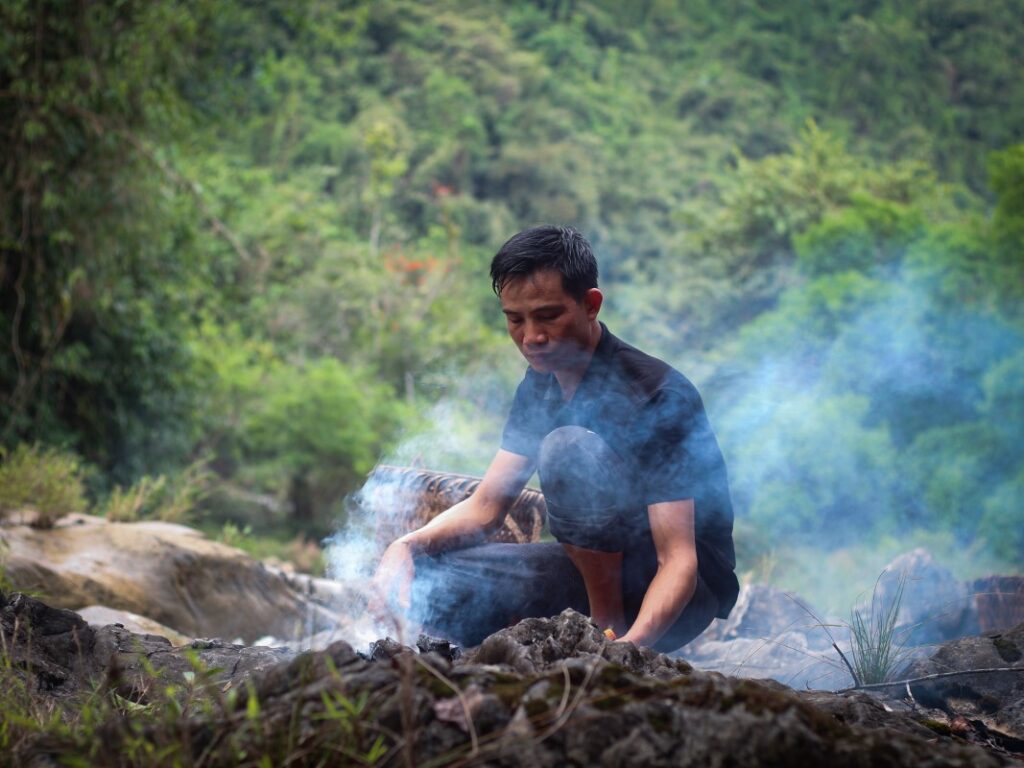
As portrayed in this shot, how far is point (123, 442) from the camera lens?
9.88 meters

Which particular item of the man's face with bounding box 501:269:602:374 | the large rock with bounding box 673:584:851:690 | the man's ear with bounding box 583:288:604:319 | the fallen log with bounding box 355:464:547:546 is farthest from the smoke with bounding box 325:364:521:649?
the large rock with bounding box 673:584:851:690

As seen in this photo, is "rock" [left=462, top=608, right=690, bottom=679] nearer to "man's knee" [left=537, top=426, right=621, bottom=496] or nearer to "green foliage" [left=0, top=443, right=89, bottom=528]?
"man's knee" [left=537, top=426, right=621, bottom=496]

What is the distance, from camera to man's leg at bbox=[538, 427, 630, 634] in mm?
3035

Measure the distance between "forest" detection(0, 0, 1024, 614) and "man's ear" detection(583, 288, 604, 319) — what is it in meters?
2.15

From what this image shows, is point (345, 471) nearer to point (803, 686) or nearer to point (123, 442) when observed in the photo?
point (123, 442)

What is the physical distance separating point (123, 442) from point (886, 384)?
23.8ft

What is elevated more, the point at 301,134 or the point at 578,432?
the point at 301,134

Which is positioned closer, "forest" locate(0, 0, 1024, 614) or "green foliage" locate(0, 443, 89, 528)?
"green foliage" locate(0, 443, 89, 528)

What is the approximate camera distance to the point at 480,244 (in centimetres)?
2378

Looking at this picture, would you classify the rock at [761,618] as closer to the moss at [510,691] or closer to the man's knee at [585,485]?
the man's knee at [585,485]

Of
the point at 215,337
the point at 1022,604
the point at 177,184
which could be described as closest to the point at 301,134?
the point at 215,337

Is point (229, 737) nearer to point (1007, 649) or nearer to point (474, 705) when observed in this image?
point (474, 705)

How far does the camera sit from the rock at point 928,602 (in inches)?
188

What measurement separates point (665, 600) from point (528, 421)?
88 centimetres
